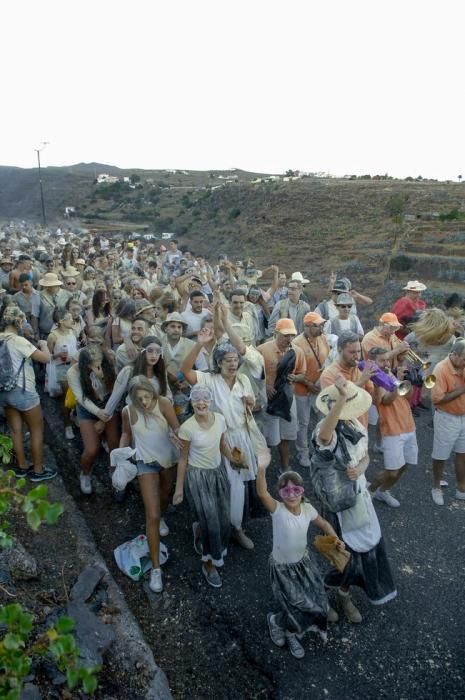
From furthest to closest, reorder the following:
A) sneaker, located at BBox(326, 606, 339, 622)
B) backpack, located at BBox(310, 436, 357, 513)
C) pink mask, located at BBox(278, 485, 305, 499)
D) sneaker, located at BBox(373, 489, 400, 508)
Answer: sneaker, located at BBox(373, 489, 400, 508), sneaker, located at BBox(326, 606, 339, 622), backpack, located at BBox(310, 436, 357, 513), pink mask, located at BBox(278, 485, 305, 499)

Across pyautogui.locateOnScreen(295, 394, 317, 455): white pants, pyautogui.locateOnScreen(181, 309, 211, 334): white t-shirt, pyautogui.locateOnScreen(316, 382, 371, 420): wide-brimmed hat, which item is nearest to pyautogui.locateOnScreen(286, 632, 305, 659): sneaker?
pyautogui.locateOnScreen(316, 382, 371, 420): wide-brimmed hat

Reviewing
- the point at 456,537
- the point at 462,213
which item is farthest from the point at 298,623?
the point at 462,213

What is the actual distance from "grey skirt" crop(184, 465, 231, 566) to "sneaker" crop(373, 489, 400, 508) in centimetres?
194

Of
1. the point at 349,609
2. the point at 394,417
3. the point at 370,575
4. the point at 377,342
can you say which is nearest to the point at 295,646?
the point at 349,609

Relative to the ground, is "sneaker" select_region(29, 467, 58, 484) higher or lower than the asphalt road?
higher

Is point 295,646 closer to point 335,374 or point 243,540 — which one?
point 243,540

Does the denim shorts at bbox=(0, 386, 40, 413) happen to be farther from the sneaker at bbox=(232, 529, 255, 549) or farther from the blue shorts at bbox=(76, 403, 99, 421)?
the sneaker at bbox=(232, 529, 255, 549)

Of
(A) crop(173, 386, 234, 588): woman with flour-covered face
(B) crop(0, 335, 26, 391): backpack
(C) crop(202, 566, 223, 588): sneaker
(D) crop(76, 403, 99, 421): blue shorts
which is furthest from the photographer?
(D) crop(76, 403, 99, 421): blue shorts

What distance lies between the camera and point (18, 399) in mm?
5168

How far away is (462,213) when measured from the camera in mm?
20422

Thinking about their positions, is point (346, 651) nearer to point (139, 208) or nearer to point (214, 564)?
point (214, 564)

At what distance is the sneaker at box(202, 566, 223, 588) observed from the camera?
170 inches

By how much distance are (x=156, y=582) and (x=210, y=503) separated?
797 millimetres

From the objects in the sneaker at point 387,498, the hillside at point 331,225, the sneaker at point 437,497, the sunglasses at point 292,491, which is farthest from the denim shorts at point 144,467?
the hillside at point 331,225
